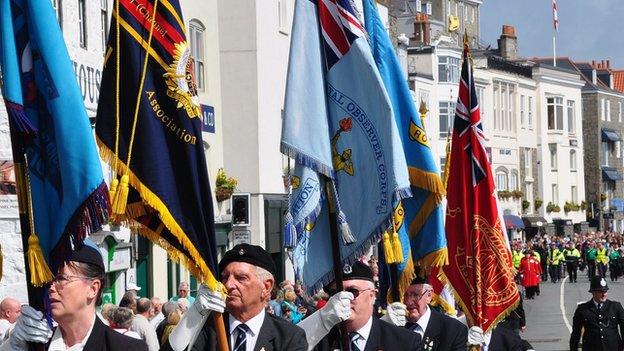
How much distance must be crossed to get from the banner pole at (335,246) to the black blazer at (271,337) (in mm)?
1070

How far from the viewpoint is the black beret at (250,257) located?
788cm

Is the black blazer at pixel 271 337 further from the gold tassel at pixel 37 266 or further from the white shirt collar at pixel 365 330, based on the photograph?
the white shirt collar at pixel 365 330

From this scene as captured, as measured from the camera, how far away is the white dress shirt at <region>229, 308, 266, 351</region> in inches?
307

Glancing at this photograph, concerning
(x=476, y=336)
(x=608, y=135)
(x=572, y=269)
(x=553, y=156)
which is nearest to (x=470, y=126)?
(x=476, y=336)

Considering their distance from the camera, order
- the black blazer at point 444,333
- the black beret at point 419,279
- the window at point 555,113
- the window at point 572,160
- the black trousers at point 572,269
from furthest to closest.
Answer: the window at point 572,160 < the window at point 555,113 < the black trousers at point 572,269 < the black beret at point 419,279 < the black blazer at point 444,333

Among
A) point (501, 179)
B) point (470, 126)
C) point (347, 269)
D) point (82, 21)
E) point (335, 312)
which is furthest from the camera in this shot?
point (501, 179)

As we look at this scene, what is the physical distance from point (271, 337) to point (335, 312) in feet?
3.08

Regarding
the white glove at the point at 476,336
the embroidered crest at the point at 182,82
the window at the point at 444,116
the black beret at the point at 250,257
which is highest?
the window at the point at 444,116

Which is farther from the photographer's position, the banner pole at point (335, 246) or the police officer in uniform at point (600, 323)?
the police officer in uniform at point (600, 323)

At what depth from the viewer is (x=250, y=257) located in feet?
25.9

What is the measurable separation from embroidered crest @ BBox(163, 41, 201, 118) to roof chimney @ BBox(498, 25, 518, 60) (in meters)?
81.5

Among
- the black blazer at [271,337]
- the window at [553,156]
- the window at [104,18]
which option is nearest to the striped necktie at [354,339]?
the black blazer at [271,337]

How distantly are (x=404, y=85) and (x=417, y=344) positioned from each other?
3478mm

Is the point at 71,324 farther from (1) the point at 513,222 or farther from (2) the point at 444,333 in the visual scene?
(1) the point at 513,222
